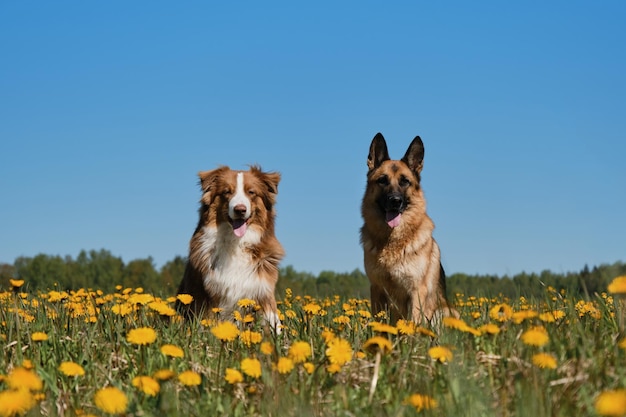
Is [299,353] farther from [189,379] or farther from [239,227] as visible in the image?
[239,227]

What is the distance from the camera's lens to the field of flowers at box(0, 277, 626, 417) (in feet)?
9.87

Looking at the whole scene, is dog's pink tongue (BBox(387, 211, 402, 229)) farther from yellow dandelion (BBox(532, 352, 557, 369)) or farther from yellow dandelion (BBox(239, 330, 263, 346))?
yellow dandelion (BBox(532, 352, 557, 369))

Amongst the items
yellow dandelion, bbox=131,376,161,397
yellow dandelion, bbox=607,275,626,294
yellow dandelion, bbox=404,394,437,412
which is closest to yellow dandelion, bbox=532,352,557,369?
yellow dandelion, bbox=404,394,437,412

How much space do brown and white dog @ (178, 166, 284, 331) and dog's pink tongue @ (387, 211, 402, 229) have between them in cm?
139

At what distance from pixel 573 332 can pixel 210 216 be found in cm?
463

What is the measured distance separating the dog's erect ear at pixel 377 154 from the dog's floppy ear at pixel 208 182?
186cm

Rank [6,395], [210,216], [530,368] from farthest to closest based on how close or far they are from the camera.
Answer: [210,216], [530,368], [6,395]

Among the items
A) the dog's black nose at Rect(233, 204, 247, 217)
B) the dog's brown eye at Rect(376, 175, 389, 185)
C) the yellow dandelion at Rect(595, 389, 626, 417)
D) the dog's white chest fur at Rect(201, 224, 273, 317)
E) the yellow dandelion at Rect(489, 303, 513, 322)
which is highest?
the dog's brown eye at Rect(376, 175, 389, 185)

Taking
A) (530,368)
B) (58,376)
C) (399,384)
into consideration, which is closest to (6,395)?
(58,376)

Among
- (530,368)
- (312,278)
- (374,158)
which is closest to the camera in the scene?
(530,368)

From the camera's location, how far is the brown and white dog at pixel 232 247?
24.0 feet

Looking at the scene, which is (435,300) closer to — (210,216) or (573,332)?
(210,216)

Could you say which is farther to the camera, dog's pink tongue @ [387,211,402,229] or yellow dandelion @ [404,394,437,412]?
dog's pink tongue @ [387,211,402,229]

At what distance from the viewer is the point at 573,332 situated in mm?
4062
